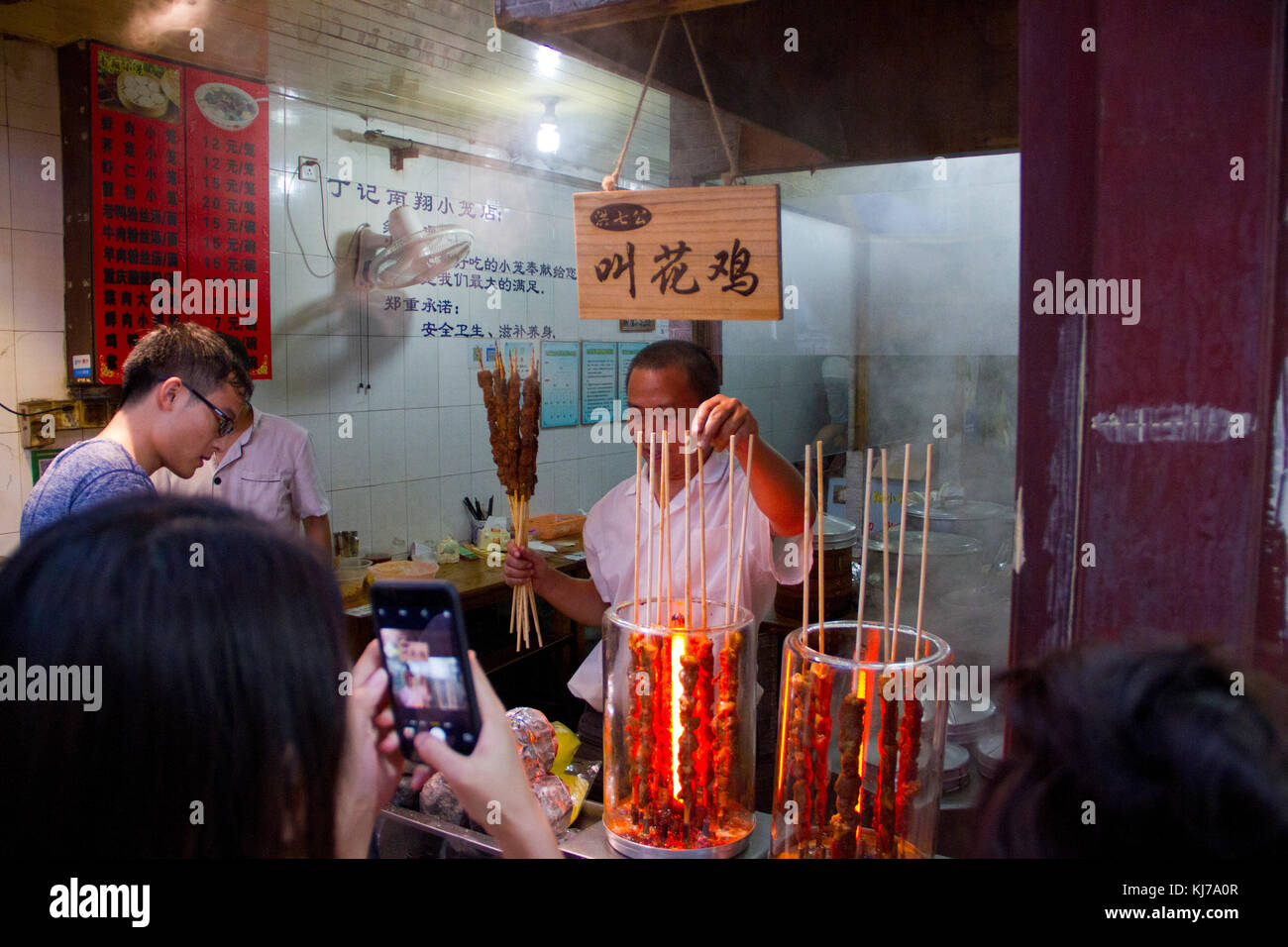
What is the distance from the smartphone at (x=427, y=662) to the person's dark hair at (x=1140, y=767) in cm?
67

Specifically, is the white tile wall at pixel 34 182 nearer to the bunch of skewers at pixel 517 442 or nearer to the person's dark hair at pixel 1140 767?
the bunch of skewers at pixel 517 442

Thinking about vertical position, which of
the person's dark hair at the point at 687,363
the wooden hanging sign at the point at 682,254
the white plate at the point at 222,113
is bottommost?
the person's dark hair at the point at 687,363

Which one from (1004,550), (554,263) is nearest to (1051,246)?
(1004,550)

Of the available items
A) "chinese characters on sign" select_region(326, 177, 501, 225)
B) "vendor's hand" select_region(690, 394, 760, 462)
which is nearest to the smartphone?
"vendor's hand" select_region(690, 394, 760, 462)

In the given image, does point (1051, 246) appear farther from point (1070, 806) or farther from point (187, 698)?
point (187, 698)

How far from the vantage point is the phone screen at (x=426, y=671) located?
1.17 meters

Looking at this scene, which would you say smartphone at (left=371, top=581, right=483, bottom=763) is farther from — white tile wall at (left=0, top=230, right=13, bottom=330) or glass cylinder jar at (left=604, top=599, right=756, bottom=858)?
white tile wall at (left=0, top=230, right=13, bottom=330)

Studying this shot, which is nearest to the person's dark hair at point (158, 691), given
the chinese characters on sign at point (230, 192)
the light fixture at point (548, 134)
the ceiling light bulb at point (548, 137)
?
the chinese characters on sign at point (230, 192)

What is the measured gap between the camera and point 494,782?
116 cm

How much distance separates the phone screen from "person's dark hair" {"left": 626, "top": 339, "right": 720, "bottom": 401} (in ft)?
4.24

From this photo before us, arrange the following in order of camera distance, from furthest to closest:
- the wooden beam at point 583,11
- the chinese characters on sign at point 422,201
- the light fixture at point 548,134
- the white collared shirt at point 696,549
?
the light fixture at point 548,134, the chinese characters on sign at point 422,201, the white collared shirt at point 696,549, the wooden beam at point 583,11

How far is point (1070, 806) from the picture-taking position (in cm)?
71

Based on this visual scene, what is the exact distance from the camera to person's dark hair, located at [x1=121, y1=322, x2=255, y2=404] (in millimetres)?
2510

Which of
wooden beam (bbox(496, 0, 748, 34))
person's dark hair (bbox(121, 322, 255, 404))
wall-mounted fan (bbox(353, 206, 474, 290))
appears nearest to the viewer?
wooden beam (bbox(496, 0, 748, 34))
